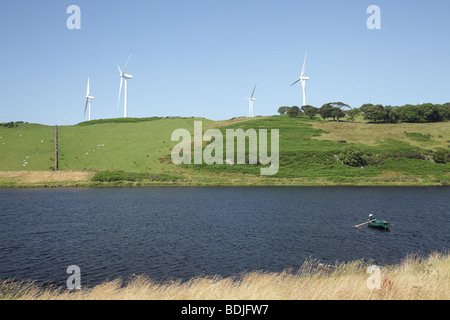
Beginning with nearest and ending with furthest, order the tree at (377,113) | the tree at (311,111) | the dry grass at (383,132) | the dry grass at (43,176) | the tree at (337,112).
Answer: the dry grass at (43,176) < the dry grass at (383,132) < the tree at (377,113) < the tree at (337,112) < the tree at (311,111)

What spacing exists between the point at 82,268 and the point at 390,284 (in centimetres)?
2042

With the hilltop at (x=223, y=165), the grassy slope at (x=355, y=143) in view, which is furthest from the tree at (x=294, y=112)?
the hilltop at (x=223, y=165)

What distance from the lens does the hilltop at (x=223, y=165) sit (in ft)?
293

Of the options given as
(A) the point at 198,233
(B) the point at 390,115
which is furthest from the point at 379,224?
(B) the point at 390,115

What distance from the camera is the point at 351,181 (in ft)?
295

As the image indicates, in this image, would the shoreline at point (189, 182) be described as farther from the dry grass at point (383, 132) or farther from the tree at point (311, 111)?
the tree at point (311, 111)

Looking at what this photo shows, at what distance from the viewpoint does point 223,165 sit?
100750mm

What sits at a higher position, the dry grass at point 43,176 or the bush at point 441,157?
the bush at point 441,157

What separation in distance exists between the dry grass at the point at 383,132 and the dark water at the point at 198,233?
58.1 meters

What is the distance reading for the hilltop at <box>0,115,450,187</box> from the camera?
3516 inches

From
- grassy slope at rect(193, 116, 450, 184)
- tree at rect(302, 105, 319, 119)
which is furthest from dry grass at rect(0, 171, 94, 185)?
tree at rect(302, 105, 319, 119)

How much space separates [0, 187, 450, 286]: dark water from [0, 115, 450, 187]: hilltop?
2288 centimetres

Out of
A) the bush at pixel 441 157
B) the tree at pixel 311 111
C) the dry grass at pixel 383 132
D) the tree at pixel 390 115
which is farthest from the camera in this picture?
the tree at pixel 311 111

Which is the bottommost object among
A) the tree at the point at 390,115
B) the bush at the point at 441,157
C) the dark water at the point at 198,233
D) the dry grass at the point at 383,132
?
the dark water at the point at 198,233
